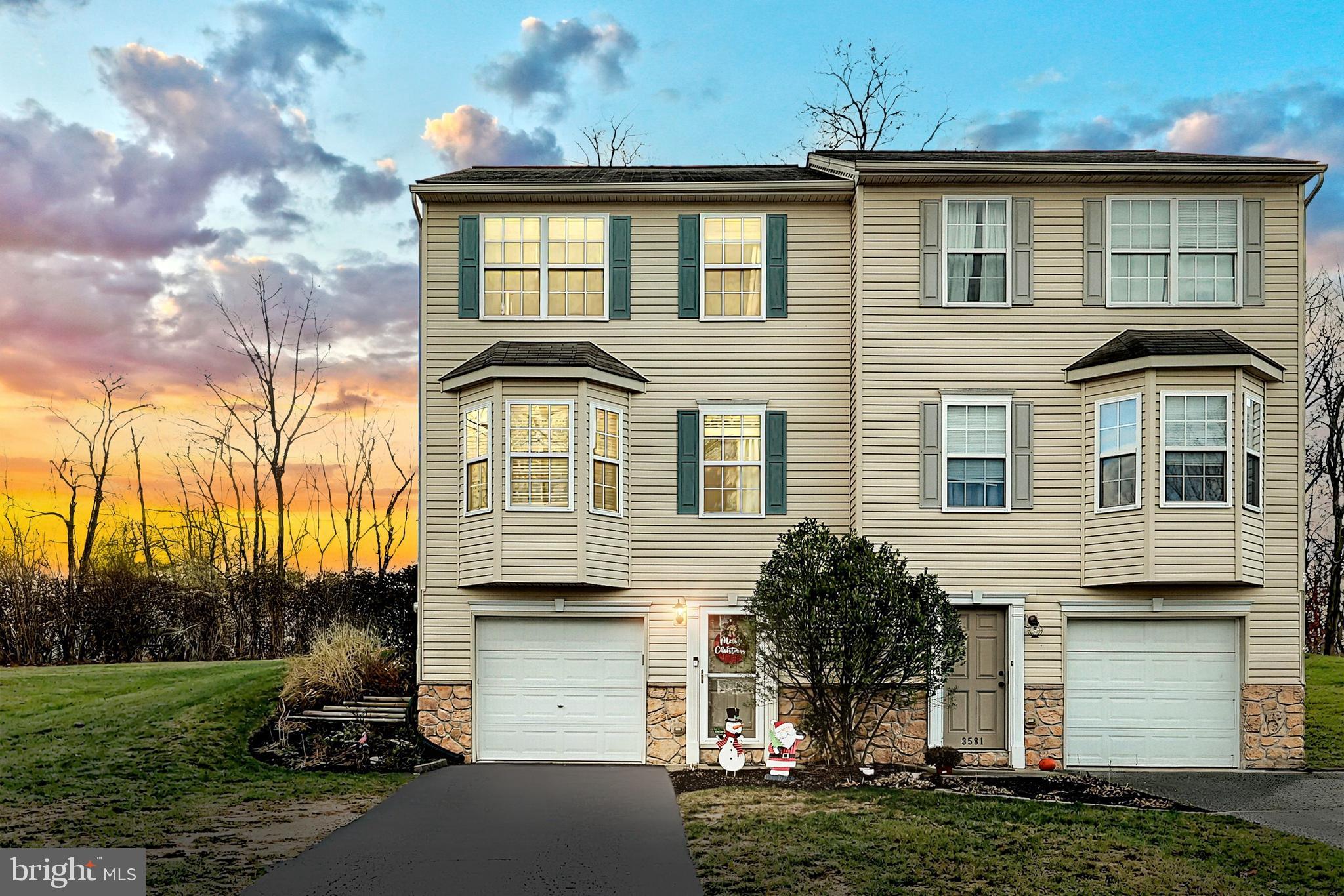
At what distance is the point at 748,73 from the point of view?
19844mm

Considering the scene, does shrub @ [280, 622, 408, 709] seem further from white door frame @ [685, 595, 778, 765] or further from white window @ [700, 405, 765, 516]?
white window @ [700, 405, 765, 516]

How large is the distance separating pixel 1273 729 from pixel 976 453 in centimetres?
540

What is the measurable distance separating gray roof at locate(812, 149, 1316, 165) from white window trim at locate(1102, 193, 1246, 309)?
0.48m

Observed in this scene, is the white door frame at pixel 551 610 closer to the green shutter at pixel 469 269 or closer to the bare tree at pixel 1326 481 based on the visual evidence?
the green shutter at pixel 469 269

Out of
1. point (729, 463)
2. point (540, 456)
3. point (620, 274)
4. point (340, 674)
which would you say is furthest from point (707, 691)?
point (620, 274)

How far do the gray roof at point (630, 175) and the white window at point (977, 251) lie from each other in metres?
1.88

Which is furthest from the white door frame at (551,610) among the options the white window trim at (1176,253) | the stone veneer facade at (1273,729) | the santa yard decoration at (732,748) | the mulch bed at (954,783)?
the stone veneer facade at (1273,729)

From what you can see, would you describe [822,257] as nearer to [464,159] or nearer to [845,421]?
[845,421]

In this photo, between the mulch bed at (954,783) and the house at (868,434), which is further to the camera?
the house at (868,434)

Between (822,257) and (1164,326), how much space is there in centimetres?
479

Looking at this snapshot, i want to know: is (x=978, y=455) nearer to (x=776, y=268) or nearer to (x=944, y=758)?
(x=776, y=268)

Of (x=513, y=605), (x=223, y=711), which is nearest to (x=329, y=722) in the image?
(x=223, y=711)

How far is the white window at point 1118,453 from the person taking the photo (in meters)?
15.1

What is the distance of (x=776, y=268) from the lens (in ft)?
54.0
